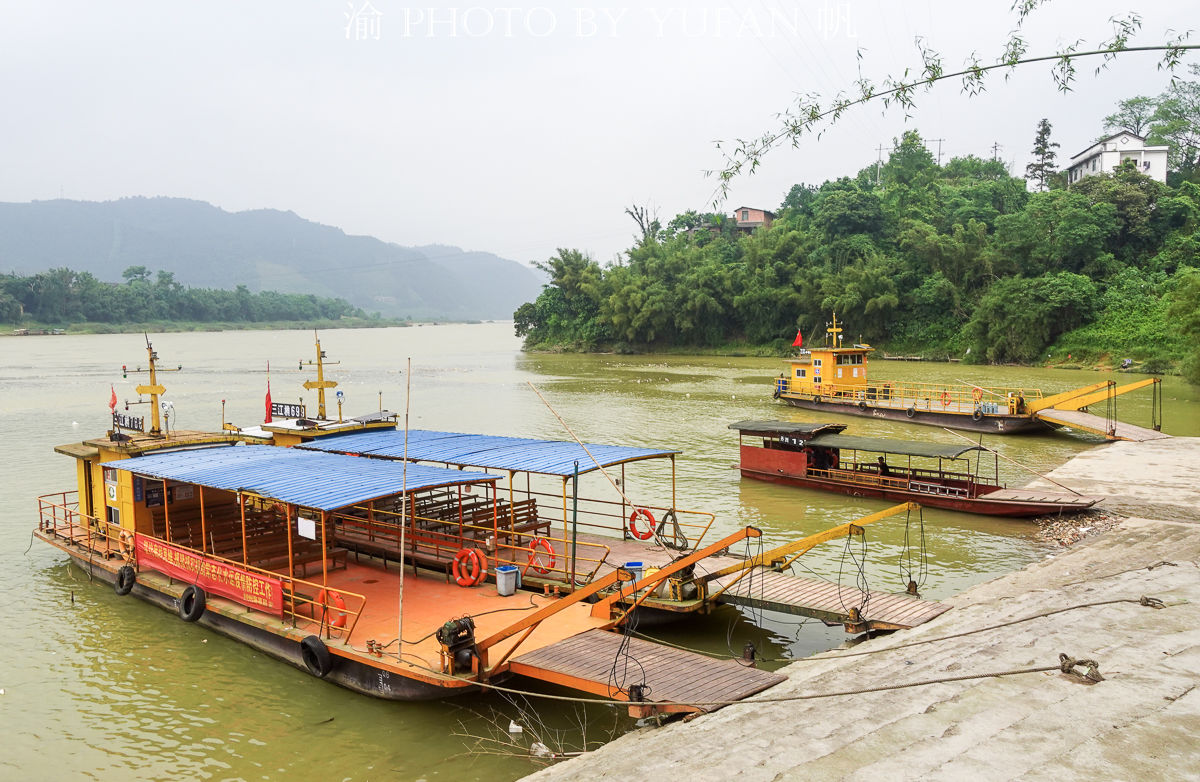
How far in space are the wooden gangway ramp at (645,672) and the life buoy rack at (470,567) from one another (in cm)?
268

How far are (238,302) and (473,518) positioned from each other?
17648cm

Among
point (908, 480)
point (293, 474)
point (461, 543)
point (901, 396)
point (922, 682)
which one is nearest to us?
point (922, 682)

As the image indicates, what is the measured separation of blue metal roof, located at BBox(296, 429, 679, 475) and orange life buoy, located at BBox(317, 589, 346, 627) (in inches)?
135

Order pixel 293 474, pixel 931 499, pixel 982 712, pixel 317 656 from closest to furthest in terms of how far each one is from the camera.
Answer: pixel 982 712 < pixel 317 656 < pixel 293 474 < pixel 931 499

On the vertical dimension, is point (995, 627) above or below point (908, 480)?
above

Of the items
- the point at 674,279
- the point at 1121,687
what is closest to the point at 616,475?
the point at 1121,687

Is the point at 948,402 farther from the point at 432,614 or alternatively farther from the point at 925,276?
the point at 925,276

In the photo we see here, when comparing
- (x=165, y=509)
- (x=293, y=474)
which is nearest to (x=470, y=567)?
(x=293, y=474)

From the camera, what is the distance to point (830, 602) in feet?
39.9

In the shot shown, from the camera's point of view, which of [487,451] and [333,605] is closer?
[333,605]

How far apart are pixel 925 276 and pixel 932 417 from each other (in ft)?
147

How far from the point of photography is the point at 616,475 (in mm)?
25281

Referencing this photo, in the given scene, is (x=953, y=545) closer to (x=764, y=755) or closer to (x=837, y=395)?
(x=764, y=755)

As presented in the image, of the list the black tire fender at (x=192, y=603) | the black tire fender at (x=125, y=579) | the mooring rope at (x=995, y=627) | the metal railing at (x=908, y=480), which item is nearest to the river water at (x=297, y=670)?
the black tire fender at (x=125, y=579)
